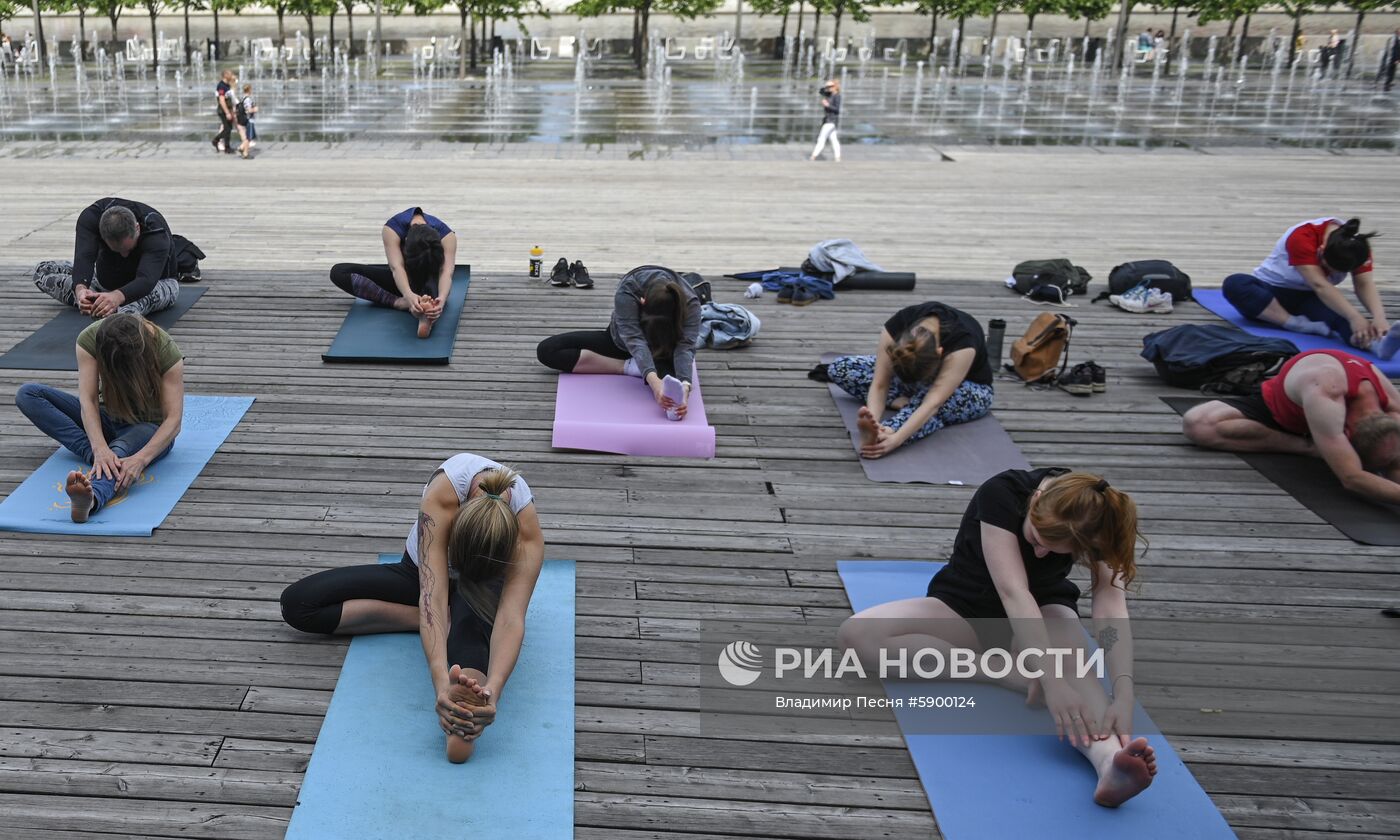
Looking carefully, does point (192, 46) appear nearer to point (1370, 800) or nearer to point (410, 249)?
point (410, 249)

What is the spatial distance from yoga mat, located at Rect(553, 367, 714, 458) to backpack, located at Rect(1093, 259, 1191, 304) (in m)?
3.70

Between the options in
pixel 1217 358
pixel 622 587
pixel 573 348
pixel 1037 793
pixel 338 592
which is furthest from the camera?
pixel 1217 358

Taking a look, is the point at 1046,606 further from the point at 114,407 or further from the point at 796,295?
the point at 796,295

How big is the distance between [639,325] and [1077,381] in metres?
2.45

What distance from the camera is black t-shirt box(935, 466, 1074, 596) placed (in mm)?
3402

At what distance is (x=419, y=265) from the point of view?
6.84 metres

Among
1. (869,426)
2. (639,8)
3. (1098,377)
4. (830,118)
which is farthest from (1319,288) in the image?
(639,8)

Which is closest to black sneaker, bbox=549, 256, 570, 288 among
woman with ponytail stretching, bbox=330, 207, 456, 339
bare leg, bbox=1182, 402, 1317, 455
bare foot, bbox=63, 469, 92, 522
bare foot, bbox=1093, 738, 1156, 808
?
woman with ponytail stretching, bbox=330, 207, 456, 339

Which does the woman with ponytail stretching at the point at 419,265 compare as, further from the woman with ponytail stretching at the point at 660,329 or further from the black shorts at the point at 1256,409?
the black shorts at the point at 1256,409

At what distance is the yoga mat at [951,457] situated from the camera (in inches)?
202

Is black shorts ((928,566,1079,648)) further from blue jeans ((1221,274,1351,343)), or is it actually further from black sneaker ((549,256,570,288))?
black sneaker ((549,256,570,288))

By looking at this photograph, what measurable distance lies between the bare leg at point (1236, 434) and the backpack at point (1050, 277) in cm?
261

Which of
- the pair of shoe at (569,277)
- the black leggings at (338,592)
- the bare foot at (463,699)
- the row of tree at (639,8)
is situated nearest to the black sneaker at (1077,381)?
the pair of shoe at (569,277)

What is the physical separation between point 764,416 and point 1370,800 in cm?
324
